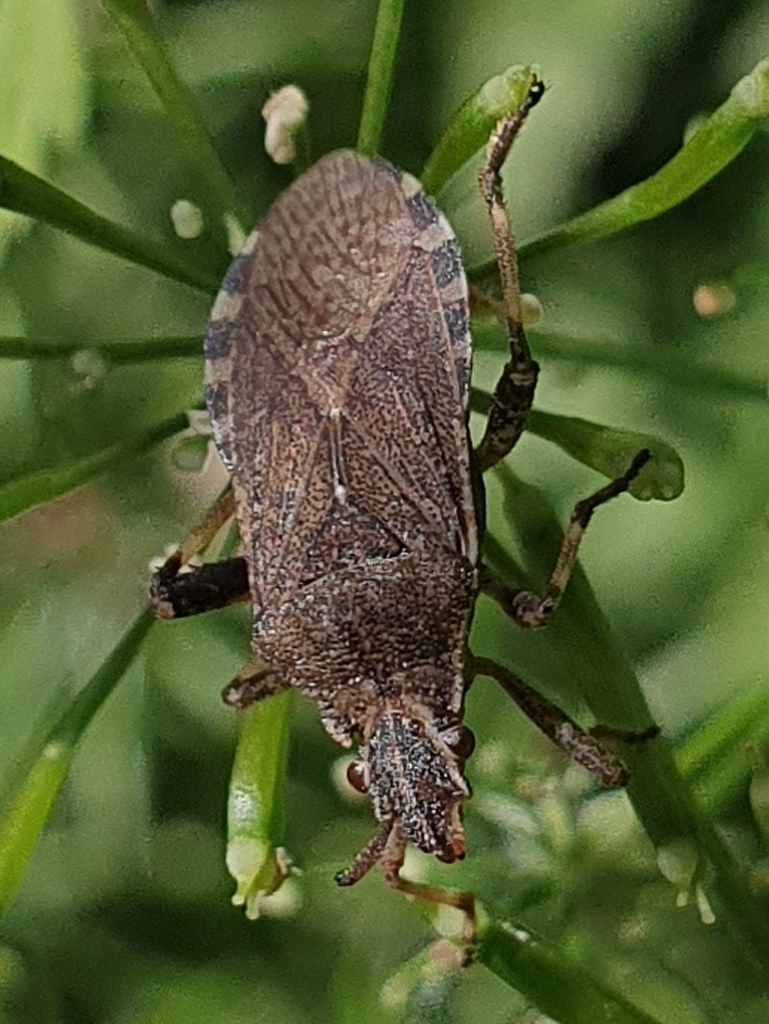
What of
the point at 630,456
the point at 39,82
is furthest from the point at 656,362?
the point at 39,82

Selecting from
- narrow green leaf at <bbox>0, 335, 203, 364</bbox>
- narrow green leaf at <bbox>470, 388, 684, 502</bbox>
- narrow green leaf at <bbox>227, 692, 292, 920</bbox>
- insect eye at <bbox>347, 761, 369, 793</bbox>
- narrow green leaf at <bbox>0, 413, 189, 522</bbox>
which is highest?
narrow green leaf at <bbox>470, 388, 684, 502</bbox>

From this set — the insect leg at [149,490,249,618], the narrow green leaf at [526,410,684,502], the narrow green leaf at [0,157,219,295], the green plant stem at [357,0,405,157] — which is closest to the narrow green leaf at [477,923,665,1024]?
the narrow green leaf at [526,410,684,502]

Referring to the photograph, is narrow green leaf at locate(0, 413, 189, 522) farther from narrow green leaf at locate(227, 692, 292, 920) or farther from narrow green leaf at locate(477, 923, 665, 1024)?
narrow green leaf at locate(477, 923, 665, 1024)

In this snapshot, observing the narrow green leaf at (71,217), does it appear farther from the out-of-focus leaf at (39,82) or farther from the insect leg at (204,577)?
the out-of-focus leaf at (39,82)

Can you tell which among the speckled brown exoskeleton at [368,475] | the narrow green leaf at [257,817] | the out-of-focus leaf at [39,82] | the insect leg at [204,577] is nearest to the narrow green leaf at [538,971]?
the speckled brown exoskeleton at [368,475]

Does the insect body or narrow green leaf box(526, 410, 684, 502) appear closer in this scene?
narrow green leaf box(526, 410, 684, 502)

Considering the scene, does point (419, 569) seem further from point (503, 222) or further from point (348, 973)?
point (348, 973)

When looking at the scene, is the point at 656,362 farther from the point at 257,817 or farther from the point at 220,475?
the point at 220,475

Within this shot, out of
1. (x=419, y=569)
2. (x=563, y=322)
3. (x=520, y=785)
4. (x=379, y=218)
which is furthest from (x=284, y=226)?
(x=563, y=322)
